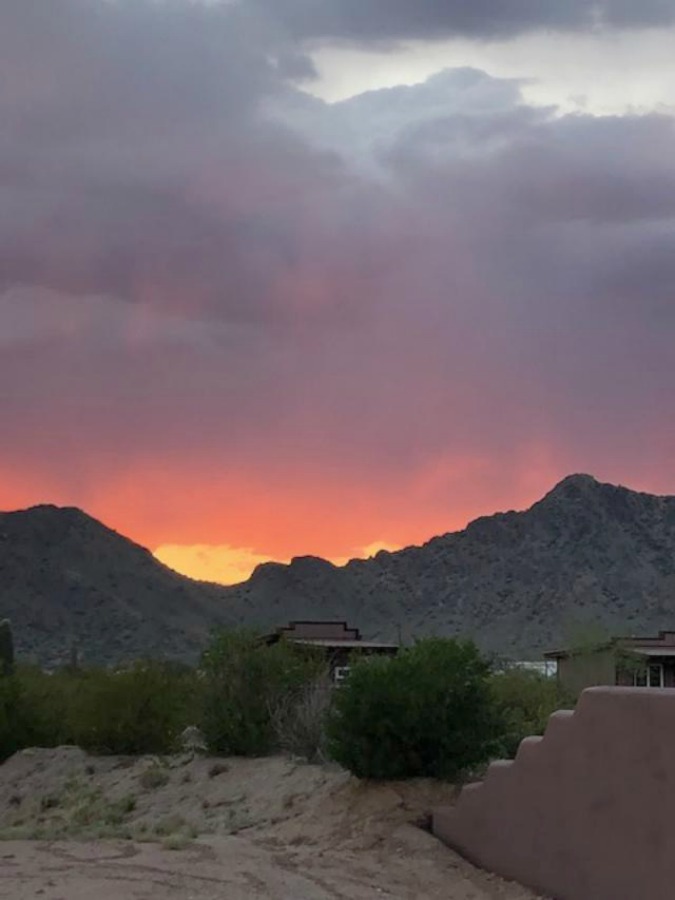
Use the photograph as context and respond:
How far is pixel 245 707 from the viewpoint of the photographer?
2770cm

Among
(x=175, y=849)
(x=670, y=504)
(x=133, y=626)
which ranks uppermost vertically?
(x=670, y=504)

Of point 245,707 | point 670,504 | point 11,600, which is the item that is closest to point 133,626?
point 11,600

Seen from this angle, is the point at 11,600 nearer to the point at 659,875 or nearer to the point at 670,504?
the point at 670,504

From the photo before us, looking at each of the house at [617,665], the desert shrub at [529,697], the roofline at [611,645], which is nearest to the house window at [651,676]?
the house at [617,665]

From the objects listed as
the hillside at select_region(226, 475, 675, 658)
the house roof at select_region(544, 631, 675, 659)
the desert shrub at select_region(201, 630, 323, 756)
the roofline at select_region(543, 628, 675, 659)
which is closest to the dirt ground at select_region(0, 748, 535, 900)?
the desert shrub at select_region(201, 630, 323, 756)

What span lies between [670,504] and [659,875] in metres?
89.5

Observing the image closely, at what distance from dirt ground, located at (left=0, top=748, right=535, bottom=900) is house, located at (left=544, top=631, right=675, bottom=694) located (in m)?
27.8

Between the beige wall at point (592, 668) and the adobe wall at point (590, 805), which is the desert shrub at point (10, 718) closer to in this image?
the adobe wall at point (590, 805)

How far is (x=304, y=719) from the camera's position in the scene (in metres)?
25.0

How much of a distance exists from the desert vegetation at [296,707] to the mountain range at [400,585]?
43258 millimetres

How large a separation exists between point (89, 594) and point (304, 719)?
67539mm

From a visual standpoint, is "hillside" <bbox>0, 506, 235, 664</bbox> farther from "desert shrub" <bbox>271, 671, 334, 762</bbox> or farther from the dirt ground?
the dirt ground

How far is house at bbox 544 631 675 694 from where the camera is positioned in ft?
180

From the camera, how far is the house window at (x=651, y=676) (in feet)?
188
